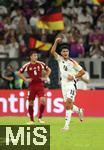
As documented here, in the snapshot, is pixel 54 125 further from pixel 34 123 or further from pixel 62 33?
pixel 62 33

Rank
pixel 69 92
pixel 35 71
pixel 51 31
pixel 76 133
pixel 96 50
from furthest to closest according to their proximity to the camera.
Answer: pixel 51 31
pixel 96 50
pixel 35 71
pixel 69 92
pixel 76 133

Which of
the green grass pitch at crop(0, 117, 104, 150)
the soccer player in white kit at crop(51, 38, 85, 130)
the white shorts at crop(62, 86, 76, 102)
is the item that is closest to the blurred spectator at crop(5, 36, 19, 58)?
the green grass pitch at crop(0, 117, 104, 150)

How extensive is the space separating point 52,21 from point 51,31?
38 centimetres

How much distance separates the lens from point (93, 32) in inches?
1045

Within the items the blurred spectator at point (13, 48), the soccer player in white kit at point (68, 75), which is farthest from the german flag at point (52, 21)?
the soccer player in white kit at point (68, 75)

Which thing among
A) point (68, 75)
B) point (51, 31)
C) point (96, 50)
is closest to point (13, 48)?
point (51, 31)

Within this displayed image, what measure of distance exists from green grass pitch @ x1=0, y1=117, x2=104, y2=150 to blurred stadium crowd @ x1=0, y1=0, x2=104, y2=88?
12.4ft

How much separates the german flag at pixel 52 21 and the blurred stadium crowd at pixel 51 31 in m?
0.18

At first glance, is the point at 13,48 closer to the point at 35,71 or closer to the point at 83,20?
the point at 83,20

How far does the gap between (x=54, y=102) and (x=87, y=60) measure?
2206 millimetres

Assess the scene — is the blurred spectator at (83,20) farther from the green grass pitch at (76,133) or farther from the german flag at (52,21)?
the green grass pitch at (76,133)

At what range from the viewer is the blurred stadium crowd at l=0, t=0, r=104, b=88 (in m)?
25.4

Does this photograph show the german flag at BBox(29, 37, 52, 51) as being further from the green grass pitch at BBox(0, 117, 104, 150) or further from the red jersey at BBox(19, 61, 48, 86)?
the red jersey at BBox(19, 61, 48, 86)

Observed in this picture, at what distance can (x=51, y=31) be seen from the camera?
2662 cm
